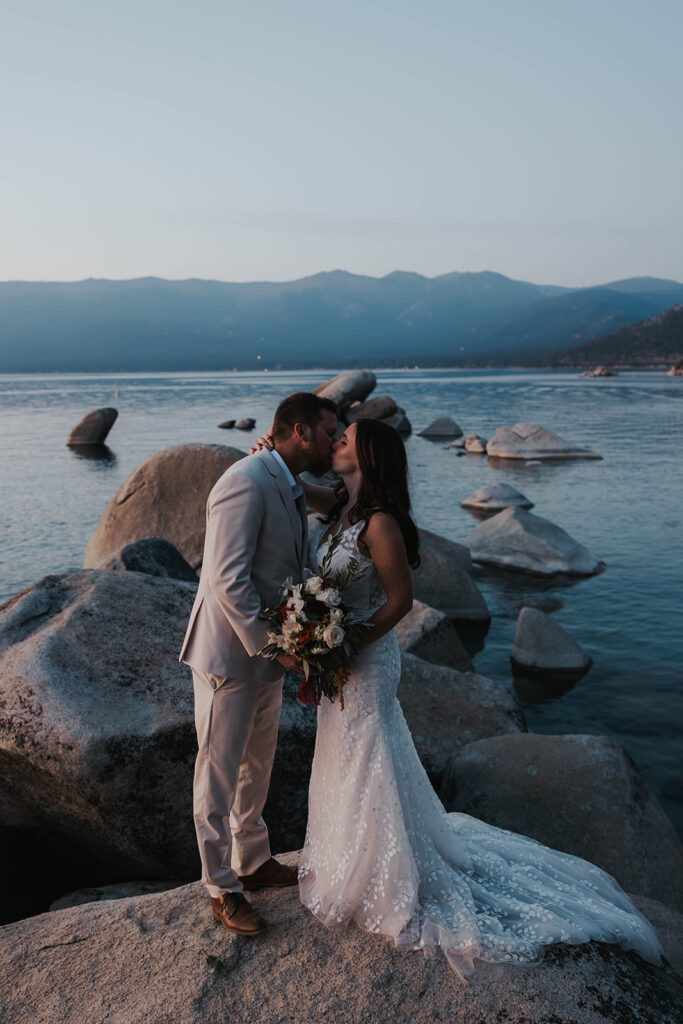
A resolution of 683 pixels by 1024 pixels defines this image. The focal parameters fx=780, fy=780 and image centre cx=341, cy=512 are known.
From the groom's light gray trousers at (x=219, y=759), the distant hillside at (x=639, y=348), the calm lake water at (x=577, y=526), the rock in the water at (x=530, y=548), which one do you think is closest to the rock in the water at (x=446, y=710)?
the calm lake water at (x=577, y=526)

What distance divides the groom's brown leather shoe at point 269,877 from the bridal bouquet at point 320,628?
3.37ft

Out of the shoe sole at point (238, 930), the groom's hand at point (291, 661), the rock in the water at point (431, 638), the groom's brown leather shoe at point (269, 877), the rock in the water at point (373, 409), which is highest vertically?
the groom's hand at point (291, 661)

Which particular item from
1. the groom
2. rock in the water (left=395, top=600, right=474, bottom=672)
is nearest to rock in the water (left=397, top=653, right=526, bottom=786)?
rock in the water (left=395, top=600, right=474, bottom=672)

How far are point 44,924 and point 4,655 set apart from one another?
1883 mm

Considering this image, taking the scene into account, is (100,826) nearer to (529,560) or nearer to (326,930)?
(326,930)

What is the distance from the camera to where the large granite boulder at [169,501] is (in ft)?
41.5

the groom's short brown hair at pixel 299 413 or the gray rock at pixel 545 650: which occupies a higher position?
the groom's short brown hair at pixel 299 413

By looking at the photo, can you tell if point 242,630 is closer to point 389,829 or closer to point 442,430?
point 389,829

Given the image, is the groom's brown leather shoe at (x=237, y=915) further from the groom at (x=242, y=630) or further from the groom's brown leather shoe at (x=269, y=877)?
the groom's brown leather shoe at (x=269, y=877)

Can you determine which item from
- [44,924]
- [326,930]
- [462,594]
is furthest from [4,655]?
[462,594]

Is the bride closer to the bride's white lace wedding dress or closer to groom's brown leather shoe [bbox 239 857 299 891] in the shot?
the bride's white lace wedding dress

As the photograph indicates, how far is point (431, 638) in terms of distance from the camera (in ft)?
32.3

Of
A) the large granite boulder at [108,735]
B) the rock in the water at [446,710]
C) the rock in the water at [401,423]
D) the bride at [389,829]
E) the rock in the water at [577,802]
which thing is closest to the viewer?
the bride at [389,829]

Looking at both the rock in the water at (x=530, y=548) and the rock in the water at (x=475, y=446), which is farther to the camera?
the rock in the water at (x=475, y=446)
